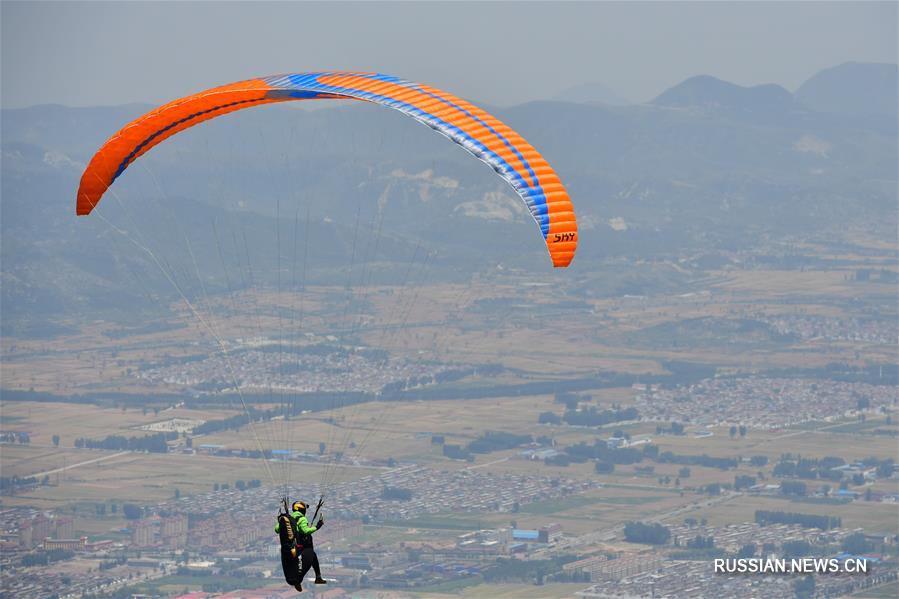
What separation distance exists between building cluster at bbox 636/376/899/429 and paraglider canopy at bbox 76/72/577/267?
233 feet

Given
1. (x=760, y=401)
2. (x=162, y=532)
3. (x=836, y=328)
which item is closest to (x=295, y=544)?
(x=162, y=532)

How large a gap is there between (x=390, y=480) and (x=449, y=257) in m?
100

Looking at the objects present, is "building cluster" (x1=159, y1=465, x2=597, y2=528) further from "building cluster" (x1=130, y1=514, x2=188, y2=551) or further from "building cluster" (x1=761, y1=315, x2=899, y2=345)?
"building cluster" (x1=761, y1=315, x2=899, y2=345)

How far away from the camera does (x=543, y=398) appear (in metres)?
101

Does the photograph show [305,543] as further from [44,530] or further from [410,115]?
[44,530]

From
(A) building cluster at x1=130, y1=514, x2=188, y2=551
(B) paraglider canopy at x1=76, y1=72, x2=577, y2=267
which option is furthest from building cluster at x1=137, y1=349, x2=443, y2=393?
(B) paraglider canopy at x1=76, y1=72, x2=577, y2=267

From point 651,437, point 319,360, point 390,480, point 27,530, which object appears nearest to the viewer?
point 27,530

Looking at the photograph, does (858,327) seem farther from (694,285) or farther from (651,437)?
(651,437)

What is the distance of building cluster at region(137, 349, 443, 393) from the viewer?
340ft

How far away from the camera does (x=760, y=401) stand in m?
104

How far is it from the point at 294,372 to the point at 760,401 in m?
28.5

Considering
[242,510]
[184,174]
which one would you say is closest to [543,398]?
[242,510]

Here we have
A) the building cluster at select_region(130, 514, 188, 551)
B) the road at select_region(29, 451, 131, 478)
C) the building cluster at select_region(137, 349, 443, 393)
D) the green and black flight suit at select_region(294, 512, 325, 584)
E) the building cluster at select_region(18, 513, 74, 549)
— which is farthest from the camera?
the building cluster at select_region(137, 349, 443, 393)

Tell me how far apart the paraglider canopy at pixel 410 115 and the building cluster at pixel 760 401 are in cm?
7104
